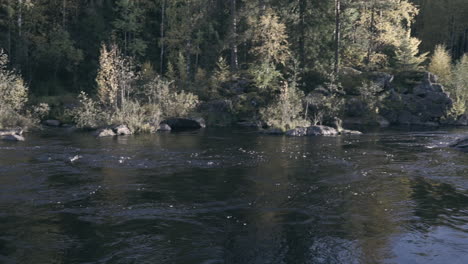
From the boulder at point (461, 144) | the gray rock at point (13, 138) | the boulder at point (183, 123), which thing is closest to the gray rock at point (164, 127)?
the boulder at point (183, 123)

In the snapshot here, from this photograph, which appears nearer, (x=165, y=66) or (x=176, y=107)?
(x=176, y=107)

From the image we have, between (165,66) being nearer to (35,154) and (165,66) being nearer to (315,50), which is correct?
(315,50)

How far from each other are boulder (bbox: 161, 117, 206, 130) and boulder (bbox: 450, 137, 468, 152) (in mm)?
22394

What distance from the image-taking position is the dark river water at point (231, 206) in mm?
9656

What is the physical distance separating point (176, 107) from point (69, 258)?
3374 centimetres

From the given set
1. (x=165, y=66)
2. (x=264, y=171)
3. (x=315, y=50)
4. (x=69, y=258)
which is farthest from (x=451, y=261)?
(x=165, y=66)

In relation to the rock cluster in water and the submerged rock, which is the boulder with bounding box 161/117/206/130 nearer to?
the rock cluster in water

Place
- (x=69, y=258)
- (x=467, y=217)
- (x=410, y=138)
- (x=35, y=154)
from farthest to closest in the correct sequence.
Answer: (x=410, y=138), (x=35, y=154), (x=467, y=217), (x=69, y=258)

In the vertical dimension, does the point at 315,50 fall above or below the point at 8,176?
above

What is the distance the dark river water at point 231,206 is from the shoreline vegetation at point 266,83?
13.3 m

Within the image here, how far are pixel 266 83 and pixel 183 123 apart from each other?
11.0 metres

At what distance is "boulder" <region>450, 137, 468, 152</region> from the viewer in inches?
1043

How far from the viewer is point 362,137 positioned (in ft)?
109

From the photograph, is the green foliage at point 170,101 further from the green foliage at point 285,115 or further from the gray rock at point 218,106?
the green foliage at point 285,115
